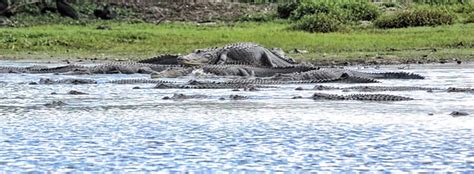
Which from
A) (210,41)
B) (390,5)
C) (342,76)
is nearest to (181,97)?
(342,76)

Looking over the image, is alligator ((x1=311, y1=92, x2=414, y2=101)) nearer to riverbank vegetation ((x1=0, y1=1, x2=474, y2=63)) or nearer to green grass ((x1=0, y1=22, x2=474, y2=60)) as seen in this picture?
riverbank vegetation ((x1=0, y1=1, x2=474, y2=63))

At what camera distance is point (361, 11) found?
30.7 m

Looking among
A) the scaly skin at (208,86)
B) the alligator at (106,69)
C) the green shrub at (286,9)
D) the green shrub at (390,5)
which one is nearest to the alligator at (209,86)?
the scaly skin at (208,86)

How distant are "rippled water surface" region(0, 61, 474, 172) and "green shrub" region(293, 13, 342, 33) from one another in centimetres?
1303

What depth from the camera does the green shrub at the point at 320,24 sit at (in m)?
27.7

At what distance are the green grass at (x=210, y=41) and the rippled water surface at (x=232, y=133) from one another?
374 inches

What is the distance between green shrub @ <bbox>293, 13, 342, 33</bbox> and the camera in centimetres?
2770

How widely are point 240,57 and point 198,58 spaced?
702 millimetres

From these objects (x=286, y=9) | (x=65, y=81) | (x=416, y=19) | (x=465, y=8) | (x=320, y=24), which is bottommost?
(x=65, y=81)

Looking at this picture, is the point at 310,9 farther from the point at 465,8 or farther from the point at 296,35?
the point at 296,35

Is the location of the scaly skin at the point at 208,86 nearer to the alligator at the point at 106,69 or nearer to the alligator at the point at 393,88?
the alligator at the point at 393,88

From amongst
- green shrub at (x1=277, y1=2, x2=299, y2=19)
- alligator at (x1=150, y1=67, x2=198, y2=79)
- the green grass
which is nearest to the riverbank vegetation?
the green grass

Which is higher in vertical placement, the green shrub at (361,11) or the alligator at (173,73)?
the green shrub at (361,11)

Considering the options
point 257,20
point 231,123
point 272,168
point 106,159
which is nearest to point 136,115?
point 231,123
